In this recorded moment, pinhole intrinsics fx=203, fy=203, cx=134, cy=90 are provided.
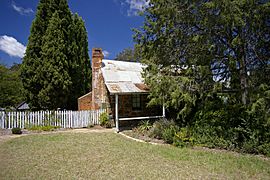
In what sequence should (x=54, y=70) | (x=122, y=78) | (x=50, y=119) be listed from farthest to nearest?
1. (x=54, y=70)
2. (x=122, y=78)
3. (x=50, y=119)

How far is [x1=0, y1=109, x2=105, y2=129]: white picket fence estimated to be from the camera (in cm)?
1198

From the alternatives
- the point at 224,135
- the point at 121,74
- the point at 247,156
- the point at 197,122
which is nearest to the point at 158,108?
the point at 121,74

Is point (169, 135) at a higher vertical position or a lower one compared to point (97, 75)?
lower

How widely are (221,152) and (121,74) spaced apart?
8.88m

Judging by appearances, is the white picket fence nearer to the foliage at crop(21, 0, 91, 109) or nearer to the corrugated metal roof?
the corrugated metal roof

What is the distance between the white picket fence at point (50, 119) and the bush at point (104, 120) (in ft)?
1.23

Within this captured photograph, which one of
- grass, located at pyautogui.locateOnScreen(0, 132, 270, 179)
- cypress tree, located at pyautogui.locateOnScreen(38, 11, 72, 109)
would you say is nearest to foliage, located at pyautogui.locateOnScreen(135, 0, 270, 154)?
grass, located at pyautogui.locateOnScreen(0, 132, 270, 179)

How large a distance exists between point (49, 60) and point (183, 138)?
1209 centimetres

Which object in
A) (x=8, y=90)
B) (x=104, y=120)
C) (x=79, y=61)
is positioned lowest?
(x=104, y=120)

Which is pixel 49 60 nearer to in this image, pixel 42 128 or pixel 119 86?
pixel 42 128

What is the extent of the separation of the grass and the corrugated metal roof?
14.2ft

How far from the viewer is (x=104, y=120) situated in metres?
13.7

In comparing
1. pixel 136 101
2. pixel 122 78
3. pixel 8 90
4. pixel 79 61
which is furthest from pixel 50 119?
pixel 8 90

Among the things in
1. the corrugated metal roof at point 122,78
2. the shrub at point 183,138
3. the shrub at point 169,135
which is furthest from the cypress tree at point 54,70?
the shrub at point 183,138
